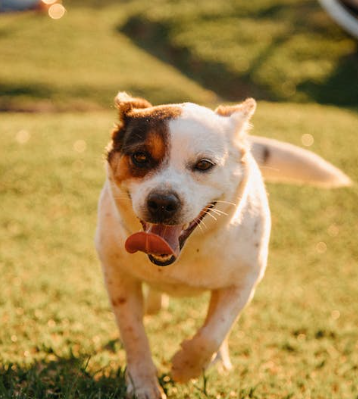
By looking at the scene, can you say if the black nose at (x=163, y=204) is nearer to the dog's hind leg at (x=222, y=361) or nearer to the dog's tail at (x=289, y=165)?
the dog's hind leg at (x=222, y=361)

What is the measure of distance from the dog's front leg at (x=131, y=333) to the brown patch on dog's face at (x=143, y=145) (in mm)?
732

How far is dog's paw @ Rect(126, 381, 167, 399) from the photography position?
3553mm

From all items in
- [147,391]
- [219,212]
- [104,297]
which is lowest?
[104,297]

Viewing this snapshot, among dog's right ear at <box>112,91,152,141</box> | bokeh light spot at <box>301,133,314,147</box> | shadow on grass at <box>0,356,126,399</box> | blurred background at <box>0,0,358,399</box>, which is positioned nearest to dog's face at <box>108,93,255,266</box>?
dog's right ear at <box>112,91,152,141</box>

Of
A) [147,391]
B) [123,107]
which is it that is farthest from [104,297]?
[123,107]

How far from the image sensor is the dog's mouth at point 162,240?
3.00 meters

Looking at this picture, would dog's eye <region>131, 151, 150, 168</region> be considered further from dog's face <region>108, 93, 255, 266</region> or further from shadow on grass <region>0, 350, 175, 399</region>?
shadow on grass <region>0, 350, 175, 399</region>

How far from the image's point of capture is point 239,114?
365 centimetres

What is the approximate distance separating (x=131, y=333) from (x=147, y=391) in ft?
1.19

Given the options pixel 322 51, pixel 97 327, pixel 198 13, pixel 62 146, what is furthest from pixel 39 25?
pixel 97 327

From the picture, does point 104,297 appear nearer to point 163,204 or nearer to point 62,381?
point 62,381

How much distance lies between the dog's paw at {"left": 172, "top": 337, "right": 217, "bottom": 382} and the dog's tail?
1781mm

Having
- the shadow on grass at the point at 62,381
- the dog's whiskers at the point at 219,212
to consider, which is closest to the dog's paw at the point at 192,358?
the shadow on grass at the point at 62,381

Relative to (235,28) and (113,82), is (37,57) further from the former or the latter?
(235,28)
